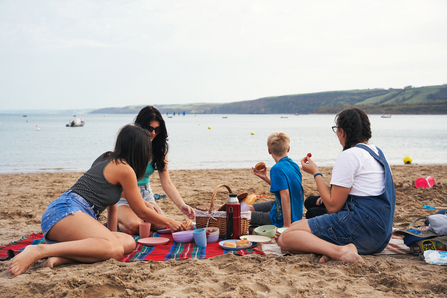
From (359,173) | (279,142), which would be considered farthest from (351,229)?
(279,142)

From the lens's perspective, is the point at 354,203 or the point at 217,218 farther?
the point at 217,218

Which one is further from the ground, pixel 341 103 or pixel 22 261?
pixel 341 103

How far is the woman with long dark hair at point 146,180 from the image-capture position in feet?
13.6

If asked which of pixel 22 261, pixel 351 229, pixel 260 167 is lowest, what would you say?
pixel 22 261

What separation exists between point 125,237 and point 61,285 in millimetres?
958

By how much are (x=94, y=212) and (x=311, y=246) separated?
219 cm

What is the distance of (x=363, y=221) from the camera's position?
2943mm

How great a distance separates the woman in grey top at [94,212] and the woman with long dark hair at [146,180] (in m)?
0.78

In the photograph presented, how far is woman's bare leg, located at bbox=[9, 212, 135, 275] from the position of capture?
281 centimetres

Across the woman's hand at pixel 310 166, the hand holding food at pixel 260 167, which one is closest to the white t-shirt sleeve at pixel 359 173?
the woman's hand at pixel 310 166

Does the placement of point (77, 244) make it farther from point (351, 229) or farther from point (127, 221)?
point (351, 229)

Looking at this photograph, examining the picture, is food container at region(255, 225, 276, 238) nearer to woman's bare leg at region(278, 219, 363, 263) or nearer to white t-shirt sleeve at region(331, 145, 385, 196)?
woman's bare leg at region(278, 219, 363, 263)

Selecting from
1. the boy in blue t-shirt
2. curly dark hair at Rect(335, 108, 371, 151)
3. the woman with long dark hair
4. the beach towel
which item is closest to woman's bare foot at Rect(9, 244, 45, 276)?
the beach towel

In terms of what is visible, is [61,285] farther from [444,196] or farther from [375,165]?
[444,196]
